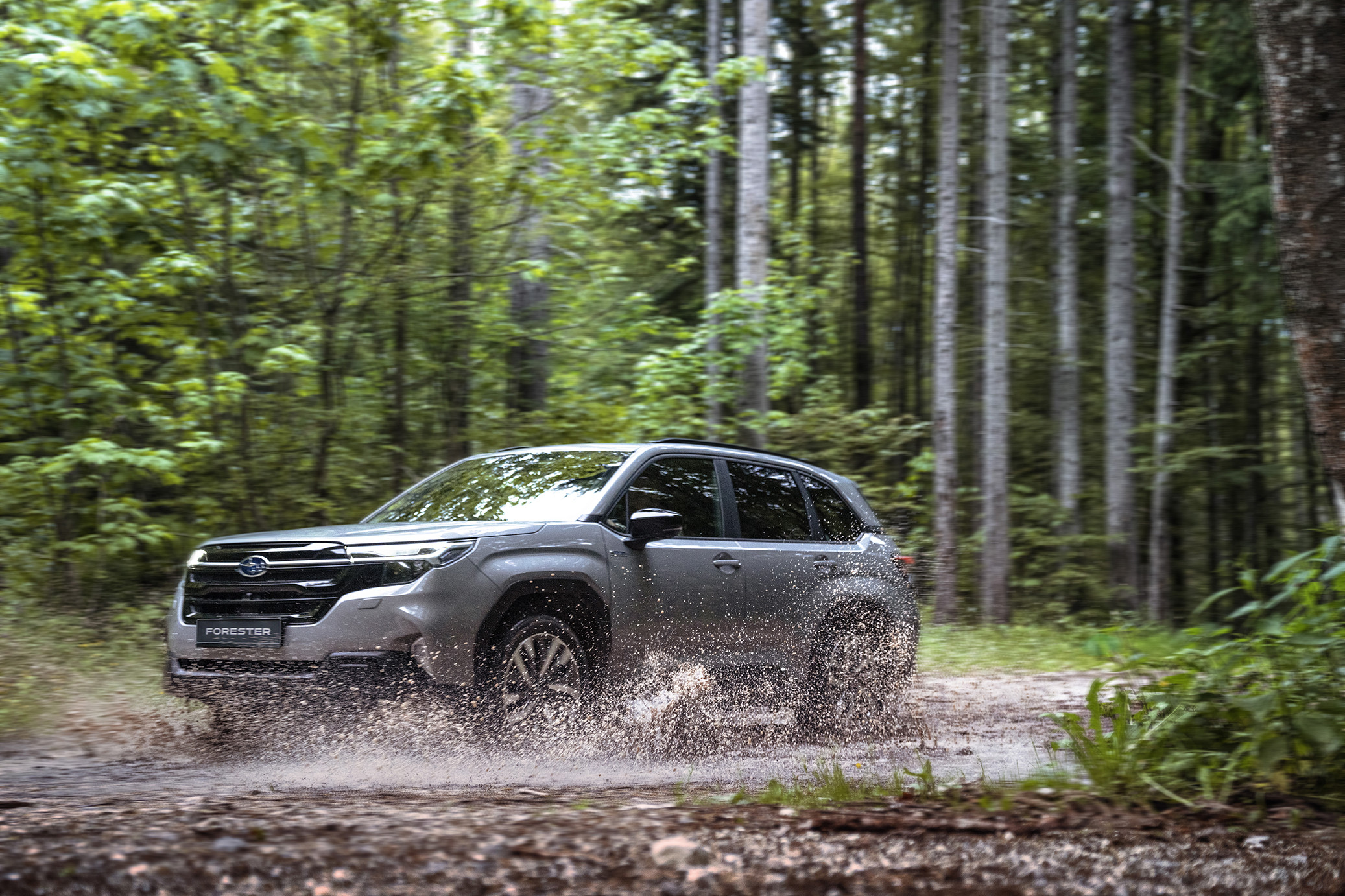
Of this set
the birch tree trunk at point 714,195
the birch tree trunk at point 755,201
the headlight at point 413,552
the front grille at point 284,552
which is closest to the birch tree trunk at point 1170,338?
the birch tree trunk at point 714,195

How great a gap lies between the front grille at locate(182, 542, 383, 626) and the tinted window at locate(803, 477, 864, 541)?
336cm

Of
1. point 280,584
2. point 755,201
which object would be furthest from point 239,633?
point 755,201

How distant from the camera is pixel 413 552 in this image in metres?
5.81

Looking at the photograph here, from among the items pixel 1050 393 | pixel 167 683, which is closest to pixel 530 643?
pixel 167 683

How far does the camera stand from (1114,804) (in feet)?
15.1

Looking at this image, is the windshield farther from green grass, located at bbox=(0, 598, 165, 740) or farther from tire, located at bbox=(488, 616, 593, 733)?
green grass, located at bbox=(0, 598, 165, 740)

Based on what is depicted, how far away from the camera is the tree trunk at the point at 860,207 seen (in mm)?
22188

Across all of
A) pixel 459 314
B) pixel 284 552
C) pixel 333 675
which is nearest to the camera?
pixel 333 675

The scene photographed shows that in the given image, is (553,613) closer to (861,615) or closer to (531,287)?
(861,615)

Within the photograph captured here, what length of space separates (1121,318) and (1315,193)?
15268 mm

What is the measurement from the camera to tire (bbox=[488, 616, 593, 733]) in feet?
19.0

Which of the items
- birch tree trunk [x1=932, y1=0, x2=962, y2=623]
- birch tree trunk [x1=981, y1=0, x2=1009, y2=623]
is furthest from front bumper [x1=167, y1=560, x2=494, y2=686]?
birch tree trunk [x1=981, y1=0, x2=1009, y2=623]

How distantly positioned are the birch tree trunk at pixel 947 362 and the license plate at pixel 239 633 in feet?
39.2

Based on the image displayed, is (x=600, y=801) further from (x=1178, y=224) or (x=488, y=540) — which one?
(x=1178, y=224)
